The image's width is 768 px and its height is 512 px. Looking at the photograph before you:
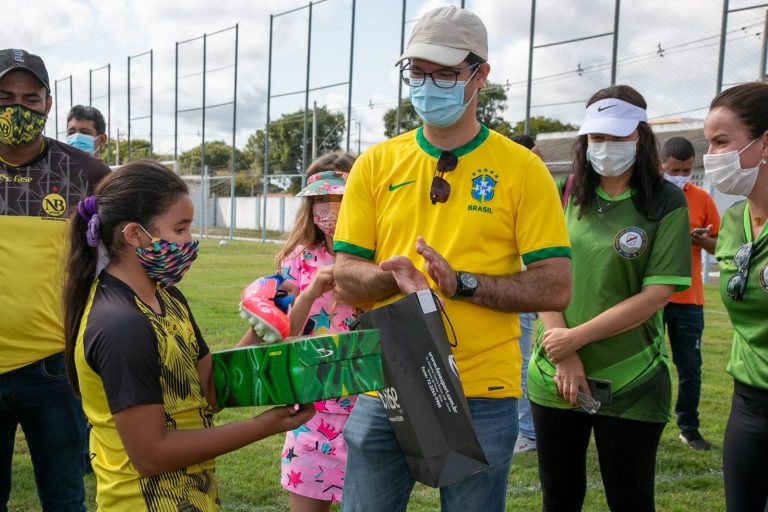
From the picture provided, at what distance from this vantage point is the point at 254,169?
179ft

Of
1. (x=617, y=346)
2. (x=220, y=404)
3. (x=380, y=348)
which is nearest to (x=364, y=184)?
(x=380, y=348)

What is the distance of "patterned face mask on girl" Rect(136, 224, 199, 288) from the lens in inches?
90.9

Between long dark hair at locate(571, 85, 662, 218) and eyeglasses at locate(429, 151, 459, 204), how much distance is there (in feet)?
3.86

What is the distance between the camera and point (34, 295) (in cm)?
329

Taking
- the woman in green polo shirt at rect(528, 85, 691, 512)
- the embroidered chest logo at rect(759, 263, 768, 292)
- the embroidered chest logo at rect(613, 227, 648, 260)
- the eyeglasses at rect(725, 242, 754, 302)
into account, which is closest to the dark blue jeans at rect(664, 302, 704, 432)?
the woman in green polo shirt at rect(528, 85, 691, 512)

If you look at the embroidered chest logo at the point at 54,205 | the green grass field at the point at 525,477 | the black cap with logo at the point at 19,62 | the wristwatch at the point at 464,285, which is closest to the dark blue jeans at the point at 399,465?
the wristwatch at the point at 464,285

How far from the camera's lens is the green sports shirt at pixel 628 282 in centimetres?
321

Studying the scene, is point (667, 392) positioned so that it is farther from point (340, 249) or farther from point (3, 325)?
point (3, 325)

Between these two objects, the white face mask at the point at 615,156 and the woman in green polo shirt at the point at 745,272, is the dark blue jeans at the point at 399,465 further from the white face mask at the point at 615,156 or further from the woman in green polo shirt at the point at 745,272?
the white face mask at the point at 615,156

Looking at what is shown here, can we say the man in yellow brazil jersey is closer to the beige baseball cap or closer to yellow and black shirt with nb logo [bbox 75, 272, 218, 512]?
the beige baseball cap

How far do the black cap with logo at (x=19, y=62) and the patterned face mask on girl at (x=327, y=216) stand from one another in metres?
1.47

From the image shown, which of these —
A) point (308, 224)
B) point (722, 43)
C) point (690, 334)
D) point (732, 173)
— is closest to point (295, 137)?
point (722, 43)

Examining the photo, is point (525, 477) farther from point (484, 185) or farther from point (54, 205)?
point (54, 205)

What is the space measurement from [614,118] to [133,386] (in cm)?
248
